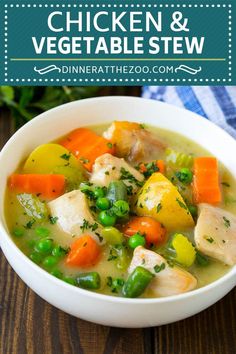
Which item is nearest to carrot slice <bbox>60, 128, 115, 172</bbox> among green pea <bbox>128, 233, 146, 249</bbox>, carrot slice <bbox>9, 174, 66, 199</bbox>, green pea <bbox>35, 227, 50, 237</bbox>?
carrot slice <bbox>9, 174, 66, 199</bbox>

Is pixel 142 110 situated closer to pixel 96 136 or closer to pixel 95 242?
pixel 96 136

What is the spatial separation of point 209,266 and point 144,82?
5.00 ft

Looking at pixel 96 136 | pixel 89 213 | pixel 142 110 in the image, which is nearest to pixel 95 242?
pixel 89 213

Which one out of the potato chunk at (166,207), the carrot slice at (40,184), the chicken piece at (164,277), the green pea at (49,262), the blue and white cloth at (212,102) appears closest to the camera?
the chicken piece at (164,277)

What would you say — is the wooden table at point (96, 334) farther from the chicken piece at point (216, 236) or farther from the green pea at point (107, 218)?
the green pea at point (107, 218)

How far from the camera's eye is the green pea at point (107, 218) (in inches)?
134

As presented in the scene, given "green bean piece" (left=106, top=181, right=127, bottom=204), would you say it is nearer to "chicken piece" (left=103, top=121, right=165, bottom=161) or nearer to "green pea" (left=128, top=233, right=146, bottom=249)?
"green pea" (left=128, top=233, right=146, bottom=249)

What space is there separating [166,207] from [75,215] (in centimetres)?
51

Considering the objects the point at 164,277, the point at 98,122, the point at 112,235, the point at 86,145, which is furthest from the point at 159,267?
the point at 98,122

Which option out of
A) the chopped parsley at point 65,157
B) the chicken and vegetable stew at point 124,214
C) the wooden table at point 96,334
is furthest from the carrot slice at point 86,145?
the wooden table at point 96,334

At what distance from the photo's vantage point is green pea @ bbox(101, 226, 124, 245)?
11.0 ft

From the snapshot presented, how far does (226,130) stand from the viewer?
4.42 meters

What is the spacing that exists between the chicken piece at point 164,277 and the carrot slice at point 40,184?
2.46 feet

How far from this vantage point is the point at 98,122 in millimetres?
4312
